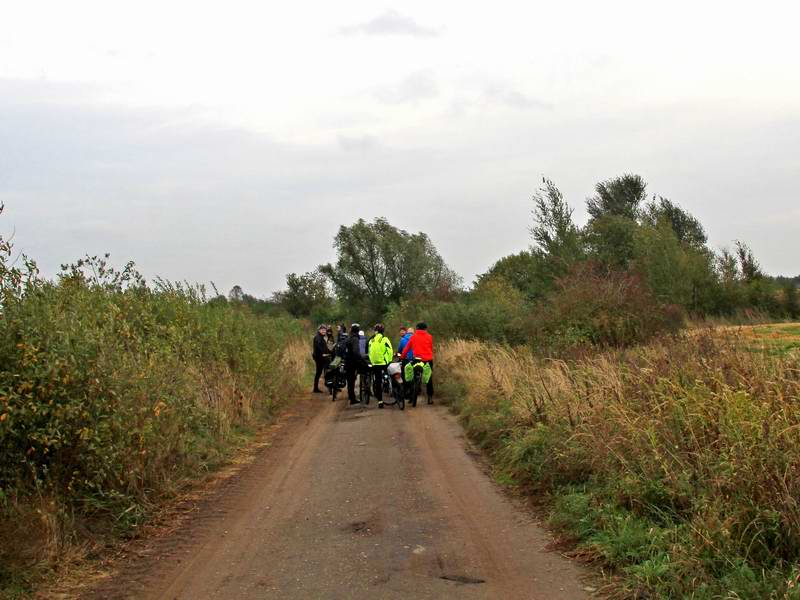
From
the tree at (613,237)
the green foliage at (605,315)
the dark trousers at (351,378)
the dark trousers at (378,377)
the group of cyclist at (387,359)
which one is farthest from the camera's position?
the tree at (613,237)

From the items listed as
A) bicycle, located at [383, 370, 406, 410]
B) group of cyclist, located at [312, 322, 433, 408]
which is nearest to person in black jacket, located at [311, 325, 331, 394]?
group of cyclist, located at [312, 322, 433, 408]

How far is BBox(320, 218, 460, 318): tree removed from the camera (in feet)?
186

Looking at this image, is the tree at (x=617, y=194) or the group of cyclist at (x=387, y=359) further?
the tree at (x=617, y=194)

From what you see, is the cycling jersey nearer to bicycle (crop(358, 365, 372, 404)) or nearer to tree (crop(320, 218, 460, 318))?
bicycle (crop(358, 365, 372, 404))

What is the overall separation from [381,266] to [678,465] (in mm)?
51516

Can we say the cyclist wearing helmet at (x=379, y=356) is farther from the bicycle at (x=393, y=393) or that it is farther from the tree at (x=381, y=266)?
the tree at (x=381, y=266)

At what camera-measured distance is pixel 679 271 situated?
33031mm

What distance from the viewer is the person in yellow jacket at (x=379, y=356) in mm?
18172

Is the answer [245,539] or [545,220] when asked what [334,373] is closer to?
[545,220]

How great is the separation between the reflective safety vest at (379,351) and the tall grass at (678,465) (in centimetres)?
725

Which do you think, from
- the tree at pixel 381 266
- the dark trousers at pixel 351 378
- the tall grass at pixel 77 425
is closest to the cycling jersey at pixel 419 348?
the dark trousers at pixel 351 378

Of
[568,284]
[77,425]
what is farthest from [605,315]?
[77,425]

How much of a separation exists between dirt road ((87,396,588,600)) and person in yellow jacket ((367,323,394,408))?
6847 mm

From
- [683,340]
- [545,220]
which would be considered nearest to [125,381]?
[683,340]
